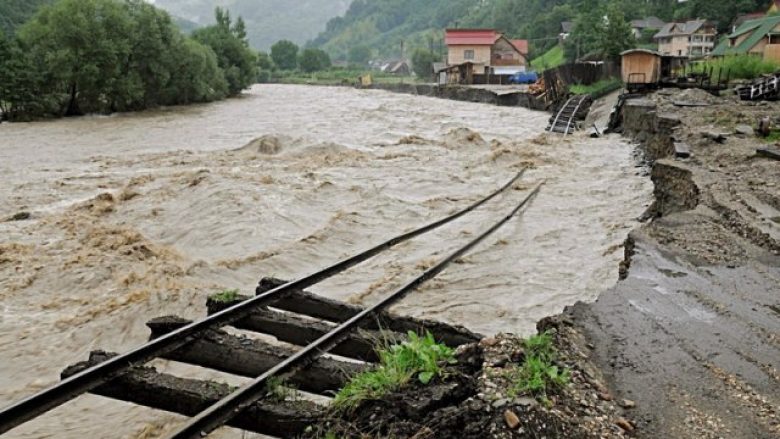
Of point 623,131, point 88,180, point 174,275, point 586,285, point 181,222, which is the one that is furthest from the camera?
point 623,131

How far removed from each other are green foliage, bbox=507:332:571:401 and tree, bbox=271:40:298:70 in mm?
150413

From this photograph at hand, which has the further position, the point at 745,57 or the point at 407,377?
the point at 745,57

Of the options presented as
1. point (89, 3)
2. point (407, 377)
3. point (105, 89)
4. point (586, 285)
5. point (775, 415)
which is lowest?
point (586, 285)

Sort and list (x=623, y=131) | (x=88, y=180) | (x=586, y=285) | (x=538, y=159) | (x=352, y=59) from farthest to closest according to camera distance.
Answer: (x=352, y=59) < (x=623, y=131) < (x=538, y=159) < (x=88, y=180) < (x=586, y=285)

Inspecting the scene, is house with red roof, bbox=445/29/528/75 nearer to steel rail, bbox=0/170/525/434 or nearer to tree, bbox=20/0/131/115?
tree, bbox=20/0/131/115

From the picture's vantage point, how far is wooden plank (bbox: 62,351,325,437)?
381 cm

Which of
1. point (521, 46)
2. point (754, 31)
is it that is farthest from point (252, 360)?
point (521, 46)

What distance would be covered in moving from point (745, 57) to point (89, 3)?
40.0 meters

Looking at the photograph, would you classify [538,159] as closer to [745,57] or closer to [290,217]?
[290,217]

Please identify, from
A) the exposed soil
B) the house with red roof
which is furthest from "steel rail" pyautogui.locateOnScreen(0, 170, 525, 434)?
the house with red roof

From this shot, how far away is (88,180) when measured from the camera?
54.0 ft

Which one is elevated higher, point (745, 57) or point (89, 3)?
point (89, 3)

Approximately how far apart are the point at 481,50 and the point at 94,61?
5940 cm

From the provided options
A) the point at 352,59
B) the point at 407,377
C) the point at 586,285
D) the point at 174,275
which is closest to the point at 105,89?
the point at 174,275
